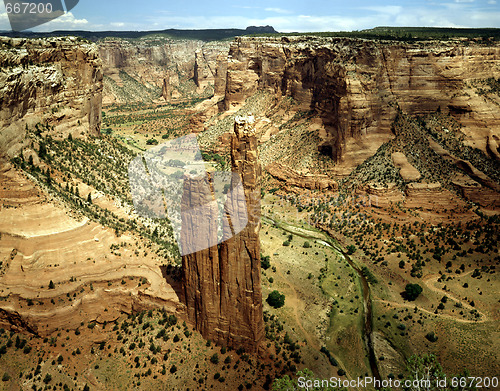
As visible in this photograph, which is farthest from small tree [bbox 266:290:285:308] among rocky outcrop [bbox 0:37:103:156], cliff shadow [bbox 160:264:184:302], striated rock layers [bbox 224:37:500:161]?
striated rock layers [bbox 224:37:500:161]

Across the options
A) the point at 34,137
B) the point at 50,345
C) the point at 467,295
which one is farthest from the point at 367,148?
the point at 50,345

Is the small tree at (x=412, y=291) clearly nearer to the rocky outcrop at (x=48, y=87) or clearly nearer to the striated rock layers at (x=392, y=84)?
the striated rock layers at (x=392, y=84)

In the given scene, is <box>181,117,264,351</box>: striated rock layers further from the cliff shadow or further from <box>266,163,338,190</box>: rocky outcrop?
<box>266,163,338,190</box>: rocky outcrop

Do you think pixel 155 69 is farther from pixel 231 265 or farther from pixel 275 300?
pixel 231 265

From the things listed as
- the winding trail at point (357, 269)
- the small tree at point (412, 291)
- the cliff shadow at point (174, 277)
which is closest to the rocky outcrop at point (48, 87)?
the cliff shadow at point (174, 277)

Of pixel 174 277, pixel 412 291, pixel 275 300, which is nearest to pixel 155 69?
pixel 275 300

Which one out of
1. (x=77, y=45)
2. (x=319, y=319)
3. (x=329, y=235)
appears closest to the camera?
(x=319, y=319)

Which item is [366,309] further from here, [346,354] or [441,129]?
[441,129]
